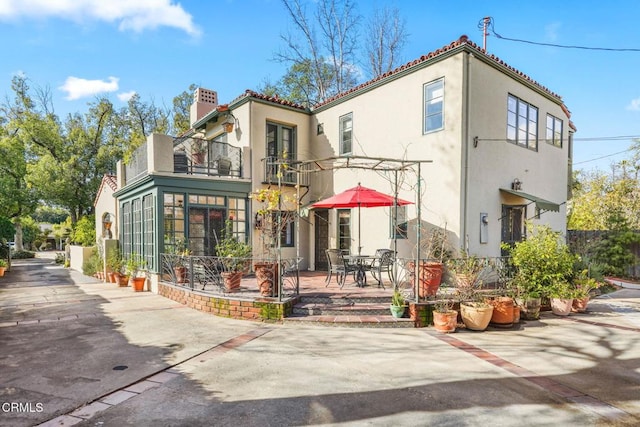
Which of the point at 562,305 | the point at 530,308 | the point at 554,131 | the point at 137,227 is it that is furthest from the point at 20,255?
the point at 554,131

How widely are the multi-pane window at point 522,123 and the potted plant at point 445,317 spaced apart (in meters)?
6.10

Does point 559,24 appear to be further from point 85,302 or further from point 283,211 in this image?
point 85,302

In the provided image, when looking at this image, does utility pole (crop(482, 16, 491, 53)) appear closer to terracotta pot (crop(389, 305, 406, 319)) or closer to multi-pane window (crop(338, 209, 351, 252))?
multi-pane window (crop(338, 209, 351, 252))

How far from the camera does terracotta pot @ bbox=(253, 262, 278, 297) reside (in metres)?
7.33

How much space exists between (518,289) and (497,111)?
16.6 feet

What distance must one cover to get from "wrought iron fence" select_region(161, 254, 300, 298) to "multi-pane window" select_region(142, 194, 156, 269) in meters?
1.14

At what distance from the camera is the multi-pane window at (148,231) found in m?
10.7

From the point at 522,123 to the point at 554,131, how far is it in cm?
245

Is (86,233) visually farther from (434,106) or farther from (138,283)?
(434,106)

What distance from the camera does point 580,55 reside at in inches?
427

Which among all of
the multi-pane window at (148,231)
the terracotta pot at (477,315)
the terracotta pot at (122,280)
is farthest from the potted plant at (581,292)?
the terracotta pot at (122,280)

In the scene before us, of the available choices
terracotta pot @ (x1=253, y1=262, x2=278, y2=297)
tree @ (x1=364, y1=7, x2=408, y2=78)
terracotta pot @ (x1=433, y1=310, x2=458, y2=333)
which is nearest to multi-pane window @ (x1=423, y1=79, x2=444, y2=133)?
terracotta pot @ (x1=433, y1=310, x2=458, y2=333)

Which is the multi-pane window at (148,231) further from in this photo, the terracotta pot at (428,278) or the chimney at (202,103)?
the terracotta pot at (428,278)

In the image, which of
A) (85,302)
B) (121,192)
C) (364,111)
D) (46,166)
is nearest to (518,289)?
(364,111)
